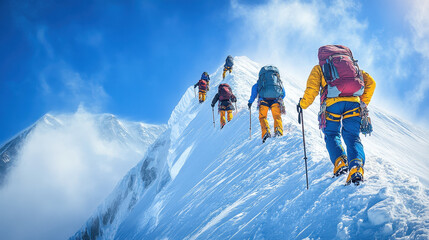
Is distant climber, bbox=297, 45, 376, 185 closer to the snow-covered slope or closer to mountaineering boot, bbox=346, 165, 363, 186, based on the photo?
mountaineering boot, bbox=346, 165, 363, 186

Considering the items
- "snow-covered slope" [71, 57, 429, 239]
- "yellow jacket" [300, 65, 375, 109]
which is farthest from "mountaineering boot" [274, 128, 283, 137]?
"yellow jacket" [300, 65, 375, 109]

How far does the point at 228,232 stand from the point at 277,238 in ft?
3.10

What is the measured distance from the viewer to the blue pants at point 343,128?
11.0ft

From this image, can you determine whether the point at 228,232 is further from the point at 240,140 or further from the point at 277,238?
the point at 240,140

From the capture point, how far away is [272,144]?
20.2ft

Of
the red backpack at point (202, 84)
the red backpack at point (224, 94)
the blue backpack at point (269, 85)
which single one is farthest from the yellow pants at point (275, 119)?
the red backpack at point (202, 84)

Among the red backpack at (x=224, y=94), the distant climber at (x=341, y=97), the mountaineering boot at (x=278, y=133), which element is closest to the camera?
the distant climber at (x=341, y=97)

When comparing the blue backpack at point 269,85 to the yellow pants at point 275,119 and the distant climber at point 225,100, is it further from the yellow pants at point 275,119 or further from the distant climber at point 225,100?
the distant climber at point 225,100

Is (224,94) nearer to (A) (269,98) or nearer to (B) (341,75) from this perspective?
(A) (269,98)

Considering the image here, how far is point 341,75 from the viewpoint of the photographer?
3529 millimetres

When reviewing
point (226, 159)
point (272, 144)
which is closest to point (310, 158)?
point (272, 144)

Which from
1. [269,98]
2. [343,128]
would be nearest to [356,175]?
[343,128]

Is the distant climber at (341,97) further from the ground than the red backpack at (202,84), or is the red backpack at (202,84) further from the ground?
the red backpack at (202,84)

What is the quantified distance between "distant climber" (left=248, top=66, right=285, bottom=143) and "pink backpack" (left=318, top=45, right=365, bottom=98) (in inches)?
117
